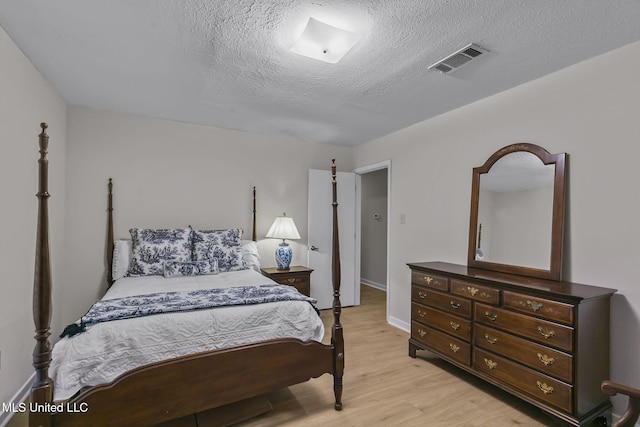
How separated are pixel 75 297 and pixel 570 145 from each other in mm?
4813

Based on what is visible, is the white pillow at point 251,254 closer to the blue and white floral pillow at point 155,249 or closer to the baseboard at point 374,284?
the blue and white floral pillow at point 155,249

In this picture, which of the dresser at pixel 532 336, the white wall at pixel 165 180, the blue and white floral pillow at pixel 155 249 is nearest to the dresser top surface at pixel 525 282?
the dresser at pixel 532 336

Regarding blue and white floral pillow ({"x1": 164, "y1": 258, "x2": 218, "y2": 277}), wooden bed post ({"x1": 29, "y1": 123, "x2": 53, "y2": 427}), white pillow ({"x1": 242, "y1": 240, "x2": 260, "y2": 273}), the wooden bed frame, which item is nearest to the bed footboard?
the wooden bed frame

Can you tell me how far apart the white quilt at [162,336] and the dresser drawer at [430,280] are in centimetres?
121

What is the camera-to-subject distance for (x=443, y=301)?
2775 millimetres

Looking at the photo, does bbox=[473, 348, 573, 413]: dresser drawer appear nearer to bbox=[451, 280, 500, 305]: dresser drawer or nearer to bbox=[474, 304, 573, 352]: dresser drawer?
bbox=[474, 304, 573, 352]: dresser drawer

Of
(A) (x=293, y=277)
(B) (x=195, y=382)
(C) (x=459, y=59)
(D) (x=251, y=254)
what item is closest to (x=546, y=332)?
(C) (x=459, y=59)

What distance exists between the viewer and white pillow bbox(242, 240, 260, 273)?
378 cm

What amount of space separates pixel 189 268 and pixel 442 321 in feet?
8.24

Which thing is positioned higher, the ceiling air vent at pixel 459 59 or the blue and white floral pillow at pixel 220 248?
the ceiling air vent at pixel 459 59

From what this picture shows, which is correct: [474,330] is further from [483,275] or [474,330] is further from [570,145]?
[570,145]

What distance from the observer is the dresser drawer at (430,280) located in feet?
9.12

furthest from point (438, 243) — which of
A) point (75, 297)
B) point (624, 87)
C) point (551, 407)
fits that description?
point (75, 297)

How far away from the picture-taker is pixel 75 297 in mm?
3332
